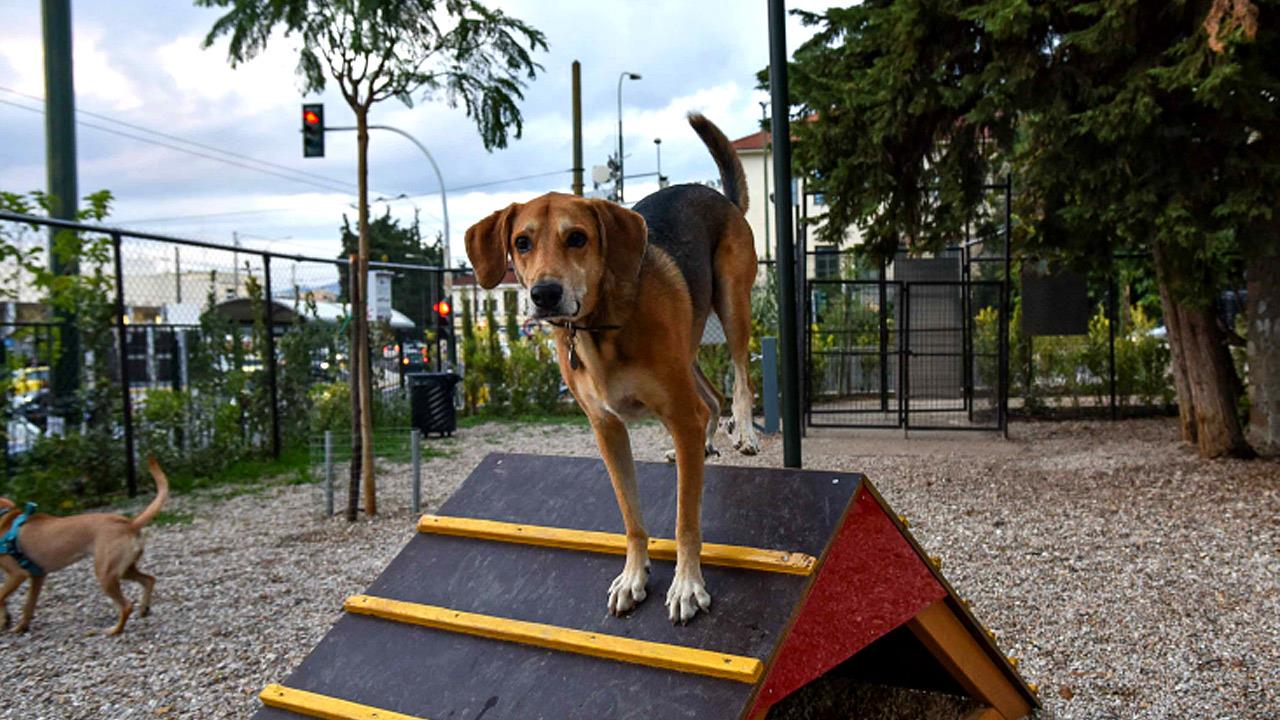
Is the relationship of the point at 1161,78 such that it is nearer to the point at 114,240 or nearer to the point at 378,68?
the point at 378,68

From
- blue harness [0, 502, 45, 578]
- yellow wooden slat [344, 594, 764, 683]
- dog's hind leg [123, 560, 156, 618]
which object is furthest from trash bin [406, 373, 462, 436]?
yellow wooden slat [344, 594, 764, 683]

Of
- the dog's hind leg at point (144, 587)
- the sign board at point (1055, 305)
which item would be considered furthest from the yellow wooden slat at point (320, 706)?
the sign board at point (1055, 305)

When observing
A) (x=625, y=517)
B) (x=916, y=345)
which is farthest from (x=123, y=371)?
(x=916, y=345)

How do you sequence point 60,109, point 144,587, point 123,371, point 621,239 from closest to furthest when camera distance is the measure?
1. point 621,239
2. point 144,587
3. point 123,371
4. point 60,109

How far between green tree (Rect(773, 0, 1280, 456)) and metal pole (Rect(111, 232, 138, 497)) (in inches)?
277

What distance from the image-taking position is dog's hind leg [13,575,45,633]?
536 centimetres

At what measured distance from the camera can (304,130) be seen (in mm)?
11094

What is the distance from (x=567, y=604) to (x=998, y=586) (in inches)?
142

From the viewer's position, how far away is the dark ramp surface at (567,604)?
2758 mm

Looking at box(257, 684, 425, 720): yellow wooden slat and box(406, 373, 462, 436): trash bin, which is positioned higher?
box(406, 373, 462, 436): trash bin

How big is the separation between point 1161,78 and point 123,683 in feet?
26.8

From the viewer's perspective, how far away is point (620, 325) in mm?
2873

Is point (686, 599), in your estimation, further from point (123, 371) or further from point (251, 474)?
point (251, 474)

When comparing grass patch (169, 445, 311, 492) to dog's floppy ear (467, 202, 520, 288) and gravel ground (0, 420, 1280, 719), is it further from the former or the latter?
dog's floppy ear (467, 202, 520, 288)
